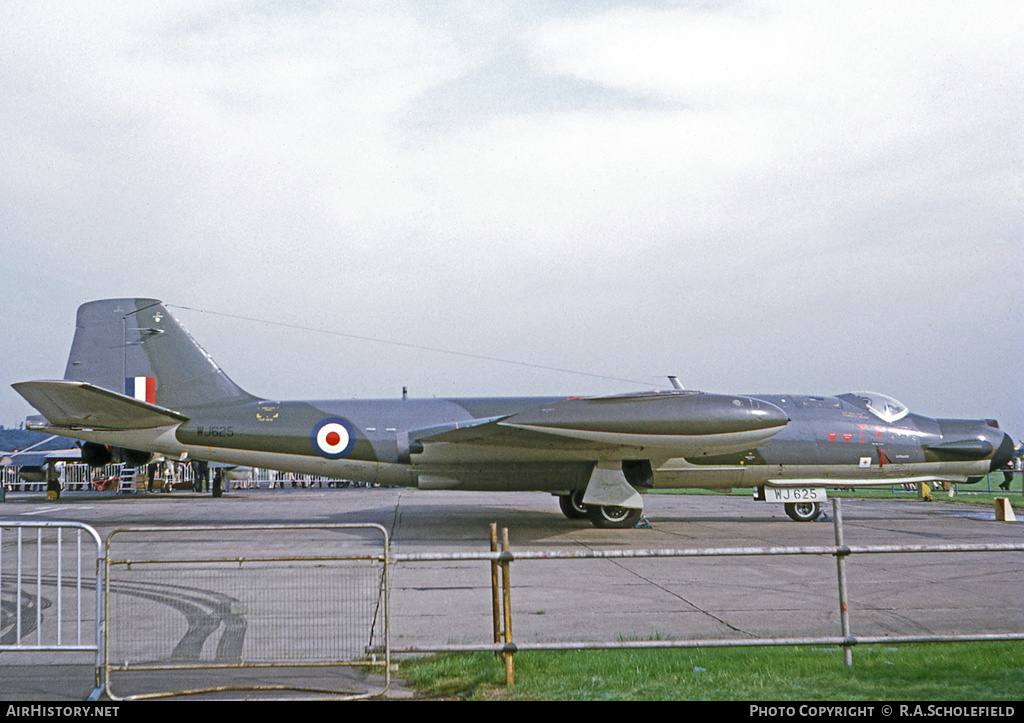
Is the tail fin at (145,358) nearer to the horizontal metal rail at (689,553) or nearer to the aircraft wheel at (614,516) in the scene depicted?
the aircraft wheel at (614,516)

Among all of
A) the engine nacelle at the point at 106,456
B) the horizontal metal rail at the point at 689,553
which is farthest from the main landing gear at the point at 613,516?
the engine nacelle at the point at 106,456

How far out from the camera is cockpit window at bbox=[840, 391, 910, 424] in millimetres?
16875

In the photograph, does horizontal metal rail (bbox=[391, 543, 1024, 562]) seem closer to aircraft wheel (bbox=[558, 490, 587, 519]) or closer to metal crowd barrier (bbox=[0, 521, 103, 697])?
metal crowd barrier (bbox=[0, 521, 103, 697])

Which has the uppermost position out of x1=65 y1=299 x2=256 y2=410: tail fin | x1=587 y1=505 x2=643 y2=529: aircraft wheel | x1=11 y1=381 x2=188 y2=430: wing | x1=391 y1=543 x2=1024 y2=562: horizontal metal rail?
x1=65 y1=299 x2=256 y2=410: tail fin

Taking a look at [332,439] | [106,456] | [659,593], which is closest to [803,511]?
[659,593]

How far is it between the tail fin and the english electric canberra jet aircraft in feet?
0.09

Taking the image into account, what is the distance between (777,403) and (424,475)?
7594mm

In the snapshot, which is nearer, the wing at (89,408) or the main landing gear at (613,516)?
the wing at (89,408)

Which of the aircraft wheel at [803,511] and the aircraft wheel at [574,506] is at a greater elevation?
the aircraft wheel at [574,506]

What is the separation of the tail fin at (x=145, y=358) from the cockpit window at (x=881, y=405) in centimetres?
1298

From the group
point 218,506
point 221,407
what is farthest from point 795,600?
point 218,506

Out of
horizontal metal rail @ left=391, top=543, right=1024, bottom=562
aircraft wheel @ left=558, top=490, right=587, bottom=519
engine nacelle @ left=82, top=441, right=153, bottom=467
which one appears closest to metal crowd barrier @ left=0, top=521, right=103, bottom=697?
horizontal metal rail @ left=391, top=543, right=1024, bottom=562

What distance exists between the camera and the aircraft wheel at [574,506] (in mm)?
16578
